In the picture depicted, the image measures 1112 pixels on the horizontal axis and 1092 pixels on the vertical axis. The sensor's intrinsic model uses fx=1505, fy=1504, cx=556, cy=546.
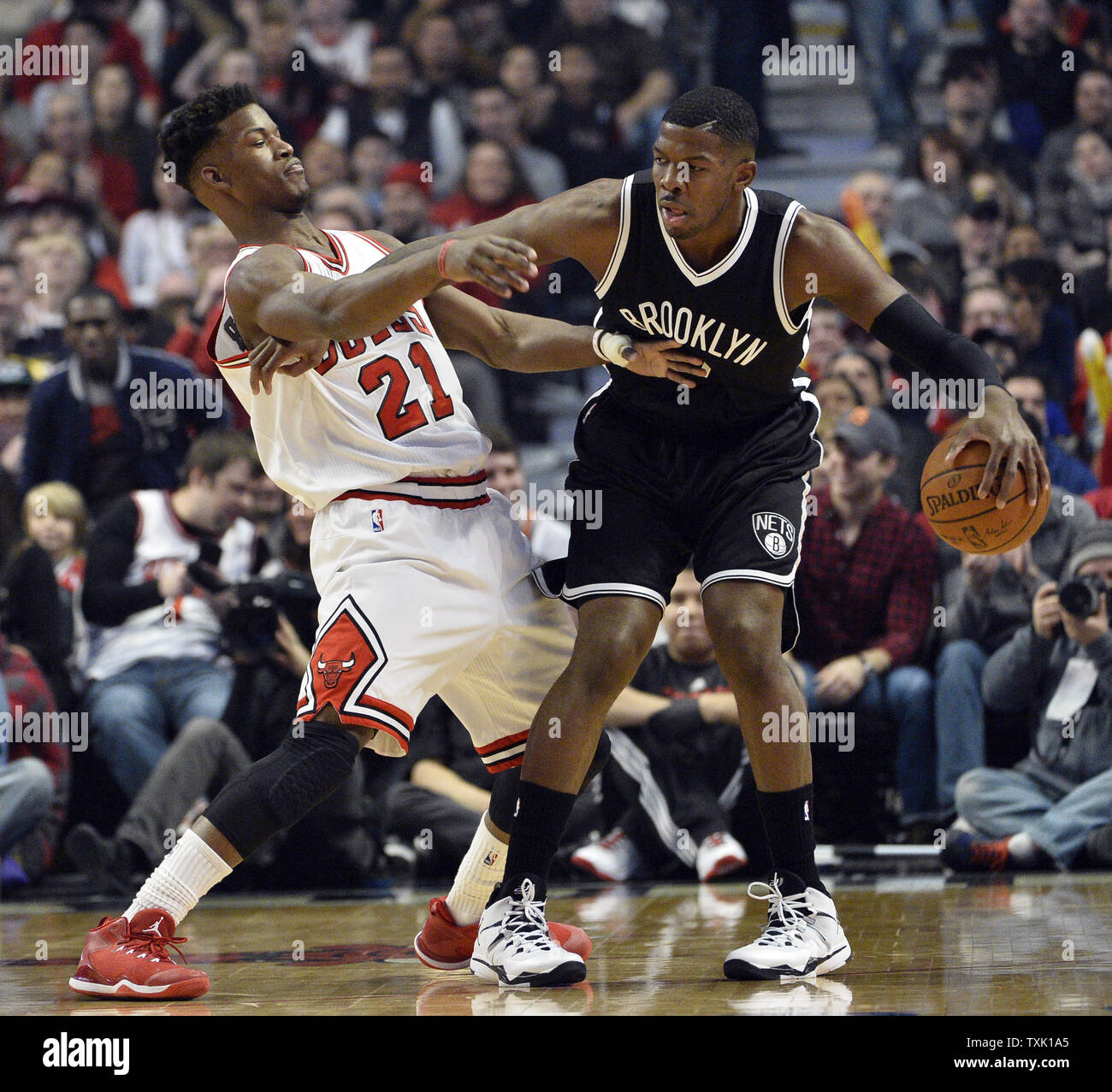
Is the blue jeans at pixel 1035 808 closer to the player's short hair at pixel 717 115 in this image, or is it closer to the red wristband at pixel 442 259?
the player's short hair at pixel 717 115

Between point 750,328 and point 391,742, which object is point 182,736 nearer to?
point 391,742

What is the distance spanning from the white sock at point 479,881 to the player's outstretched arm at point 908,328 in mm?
1443

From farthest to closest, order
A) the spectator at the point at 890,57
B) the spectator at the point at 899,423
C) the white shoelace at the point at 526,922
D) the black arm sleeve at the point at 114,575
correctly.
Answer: the spectator at the point at 890,57
the spectator at the point at 899,423
the black arm sleeve at the point at 114,575
the white shoelace at the point at 526,922

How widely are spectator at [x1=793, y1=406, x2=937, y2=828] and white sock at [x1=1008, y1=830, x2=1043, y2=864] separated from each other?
1.33 feet

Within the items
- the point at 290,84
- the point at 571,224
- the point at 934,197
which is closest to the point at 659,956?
the point at 571,224

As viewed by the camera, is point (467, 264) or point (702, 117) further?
point (702, 117)

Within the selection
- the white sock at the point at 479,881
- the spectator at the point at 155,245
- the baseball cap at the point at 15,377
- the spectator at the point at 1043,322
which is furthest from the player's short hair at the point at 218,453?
the spectator at the point at 1043,322

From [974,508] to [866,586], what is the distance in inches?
101

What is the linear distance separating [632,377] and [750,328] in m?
0.32

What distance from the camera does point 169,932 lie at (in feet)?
10.9

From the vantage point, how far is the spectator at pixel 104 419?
22.5ft

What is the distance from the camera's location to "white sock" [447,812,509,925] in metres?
3.68

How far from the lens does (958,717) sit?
5.59 meters

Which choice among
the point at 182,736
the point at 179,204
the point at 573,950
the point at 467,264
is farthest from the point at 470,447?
the point at 179,204
